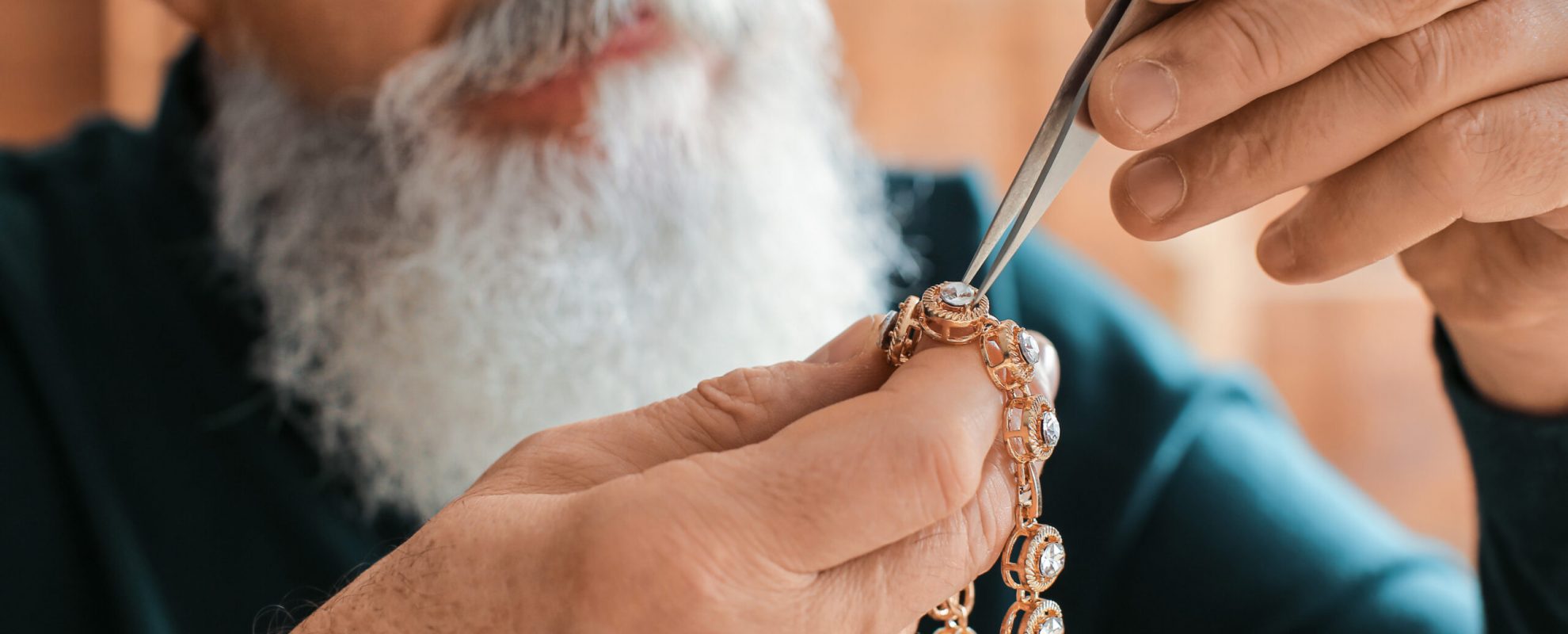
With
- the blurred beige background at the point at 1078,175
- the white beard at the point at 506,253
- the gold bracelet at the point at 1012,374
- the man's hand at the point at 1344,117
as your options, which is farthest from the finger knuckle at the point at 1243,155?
the blurred beige background at the point at 1078,175

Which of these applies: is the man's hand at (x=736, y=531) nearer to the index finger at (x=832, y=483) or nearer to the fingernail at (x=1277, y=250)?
the index finger at (x=832, y=483)

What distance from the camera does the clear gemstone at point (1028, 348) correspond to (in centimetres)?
38

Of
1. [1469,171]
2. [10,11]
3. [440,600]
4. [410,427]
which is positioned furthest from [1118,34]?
[10,11]

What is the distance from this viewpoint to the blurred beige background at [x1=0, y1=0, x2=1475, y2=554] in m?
1.39

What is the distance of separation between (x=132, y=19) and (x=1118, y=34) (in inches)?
55.1

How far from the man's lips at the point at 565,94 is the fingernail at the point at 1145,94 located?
1.49 feet

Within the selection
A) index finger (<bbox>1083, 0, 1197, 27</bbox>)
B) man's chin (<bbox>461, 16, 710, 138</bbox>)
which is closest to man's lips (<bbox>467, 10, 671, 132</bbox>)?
man's chin (<bbox>461, 16, 710, 138</bbox>)

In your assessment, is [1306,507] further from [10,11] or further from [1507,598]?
[10,11]

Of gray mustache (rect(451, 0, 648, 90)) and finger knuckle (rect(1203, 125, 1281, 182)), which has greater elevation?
gray mustache (rect(451, 0, 648, 90))

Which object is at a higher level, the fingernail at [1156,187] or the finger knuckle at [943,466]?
the fingernail at [1156,187]

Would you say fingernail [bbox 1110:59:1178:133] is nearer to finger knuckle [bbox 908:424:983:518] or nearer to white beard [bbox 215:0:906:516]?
finger knuckle [bbox 908:424:983:518]

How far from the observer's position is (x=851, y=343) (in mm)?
418

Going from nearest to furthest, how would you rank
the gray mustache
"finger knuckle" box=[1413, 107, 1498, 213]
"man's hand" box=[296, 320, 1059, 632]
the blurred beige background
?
"man's hand" box=[296, 320, 1059, 632], "finger knuckle" box=[1413, 107, 1498, 213], the gray mustache, the blurred beige background

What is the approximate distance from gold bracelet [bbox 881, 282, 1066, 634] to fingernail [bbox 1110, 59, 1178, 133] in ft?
0.29
